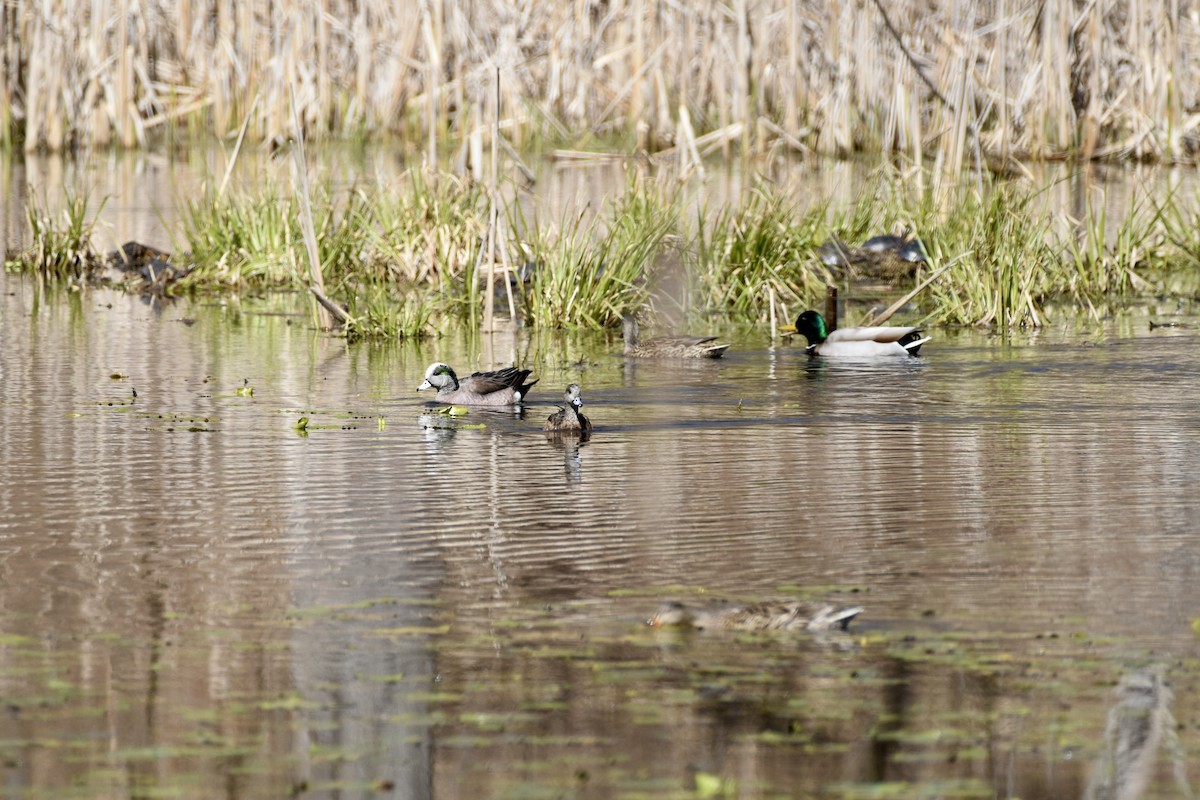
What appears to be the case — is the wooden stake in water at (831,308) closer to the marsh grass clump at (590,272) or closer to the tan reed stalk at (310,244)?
the marsh grass clump at (590,272)

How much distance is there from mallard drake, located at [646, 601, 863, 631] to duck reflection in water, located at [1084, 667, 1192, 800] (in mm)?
873

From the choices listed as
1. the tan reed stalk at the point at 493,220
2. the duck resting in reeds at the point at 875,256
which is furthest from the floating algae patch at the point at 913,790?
the duck resting in reeds at the point at 875,256

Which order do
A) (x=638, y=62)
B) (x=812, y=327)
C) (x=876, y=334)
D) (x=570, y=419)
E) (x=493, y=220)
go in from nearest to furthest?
(x=570, y=419)
(x=876, y=334)
(x=812, y=327)
(x=493, y=220)
(x=638, y=62)

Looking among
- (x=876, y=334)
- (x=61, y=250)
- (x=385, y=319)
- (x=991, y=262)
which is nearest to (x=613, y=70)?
(x=61, y=250)

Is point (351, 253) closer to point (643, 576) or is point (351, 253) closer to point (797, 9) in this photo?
point (643, 576)

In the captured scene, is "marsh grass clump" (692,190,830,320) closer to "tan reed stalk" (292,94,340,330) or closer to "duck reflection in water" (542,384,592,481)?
"tan reed stalk" (292,94,340,330)

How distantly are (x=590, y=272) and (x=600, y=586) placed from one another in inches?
303

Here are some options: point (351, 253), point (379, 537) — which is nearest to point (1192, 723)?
point (379, 537)

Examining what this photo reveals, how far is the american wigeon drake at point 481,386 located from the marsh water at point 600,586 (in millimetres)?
159

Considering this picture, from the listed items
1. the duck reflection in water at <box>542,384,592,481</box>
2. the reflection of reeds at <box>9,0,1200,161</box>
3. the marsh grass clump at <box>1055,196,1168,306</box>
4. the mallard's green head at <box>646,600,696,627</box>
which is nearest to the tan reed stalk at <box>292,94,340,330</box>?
the duck reflection in water at <box>542,384,592,481</box>

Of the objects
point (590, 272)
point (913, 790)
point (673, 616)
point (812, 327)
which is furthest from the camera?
point (590, 272)

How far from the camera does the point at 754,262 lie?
14.5m

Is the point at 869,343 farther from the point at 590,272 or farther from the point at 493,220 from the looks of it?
the point at 493,220

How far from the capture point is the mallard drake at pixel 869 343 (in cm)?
1202
